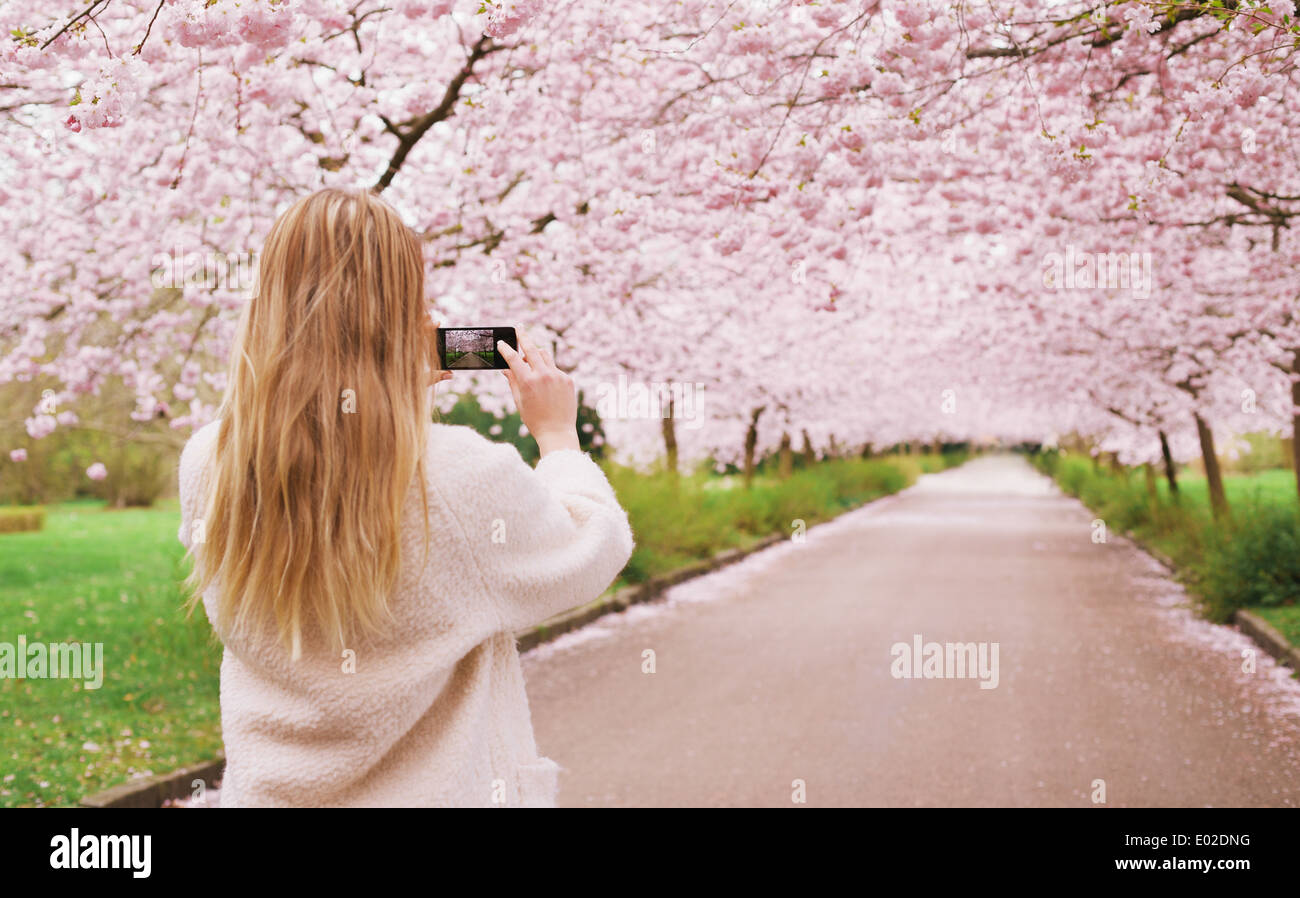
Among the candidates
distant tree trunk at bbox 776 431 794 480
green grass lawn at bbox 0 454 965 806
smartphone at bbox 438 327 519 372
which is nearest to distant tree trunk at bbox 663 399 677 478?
green grass lawn at bbox 0 454 965 806

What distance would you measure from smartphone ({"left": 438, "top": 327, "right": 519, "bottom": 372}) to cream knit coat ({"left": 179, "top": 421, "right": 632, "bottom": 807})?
36cm

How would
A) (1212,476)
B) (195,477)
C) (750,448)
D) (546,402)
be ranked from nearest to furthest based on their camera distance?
1. (195,477)
2. (546,402)
3. (1212,476)
4. (750,448)

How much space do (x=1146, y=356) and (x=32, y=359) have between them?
14055 millimetres

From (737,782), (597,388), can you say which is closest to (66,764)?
(737,782)

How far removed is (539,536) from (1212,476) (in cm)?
1676

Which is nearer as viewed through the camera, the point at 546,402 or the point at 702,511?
the point at 546,402

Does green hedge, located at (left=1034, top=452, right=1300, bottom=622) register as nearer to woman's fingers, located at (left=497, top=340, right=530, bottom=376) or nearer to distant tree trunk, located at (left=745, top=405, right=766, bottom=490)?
distant tree trunk, located at (left=745, top=405, right=766, bottom=490)

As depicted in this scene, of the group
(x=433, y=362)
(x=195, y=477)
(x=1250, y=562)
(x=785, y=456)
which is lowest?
(x=1250, y=562)

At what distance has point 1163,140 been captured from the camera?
5840 millimetres

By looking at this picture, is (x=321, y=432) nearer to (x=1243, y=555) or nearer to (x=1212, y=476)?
Result: (x=1243, y=555)

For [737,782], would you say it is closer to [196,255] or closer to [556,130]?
[556,130]

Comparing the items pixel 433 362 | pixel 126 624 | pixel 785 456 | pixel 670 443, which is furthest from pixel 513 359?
pixel 785 456

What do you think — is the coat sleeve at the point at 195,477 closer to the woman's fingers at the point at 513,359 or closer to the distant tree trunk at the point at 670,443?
the woman's fingers at the point at 513,359

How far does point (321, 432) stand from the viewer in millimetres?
1456
